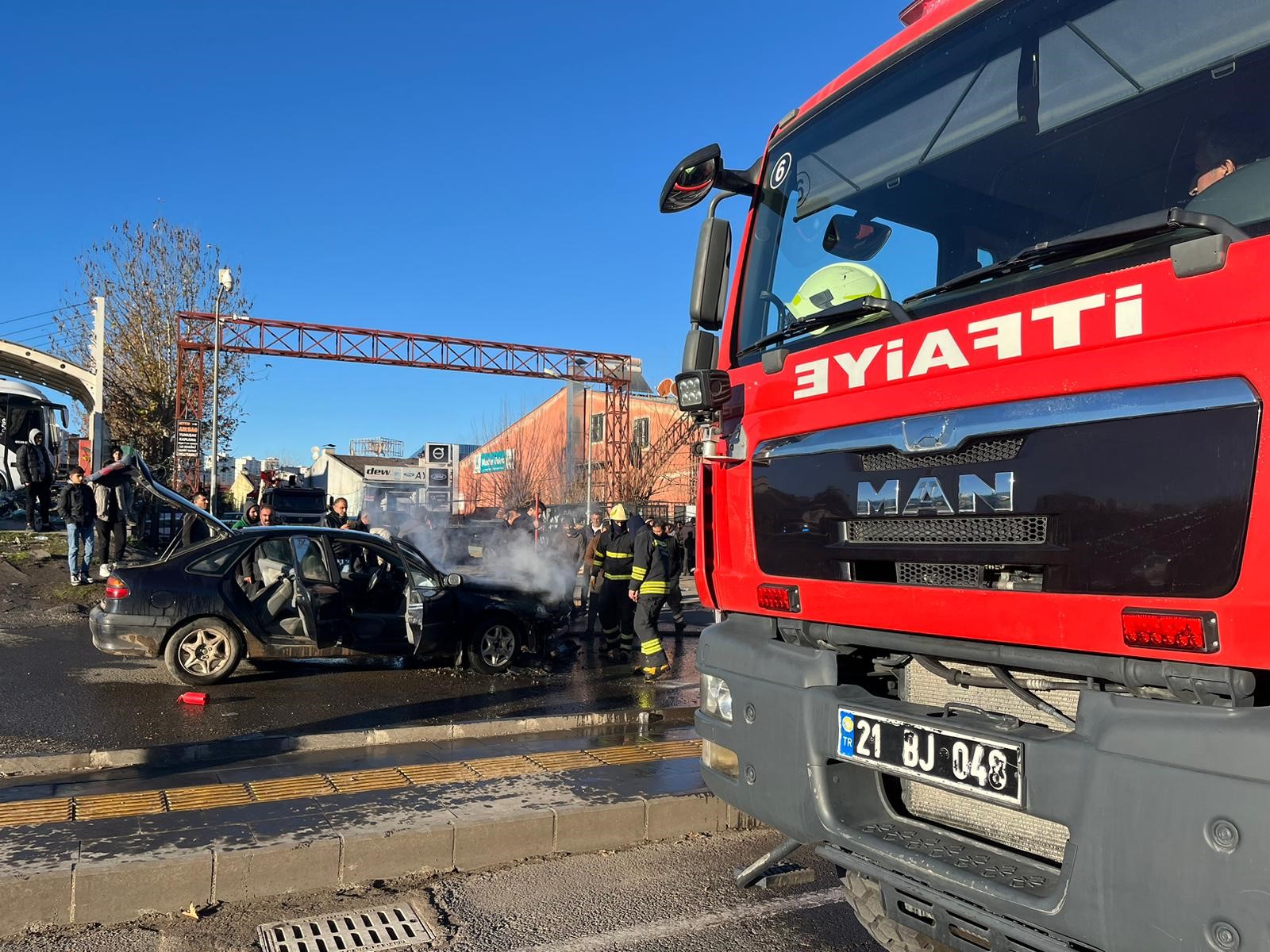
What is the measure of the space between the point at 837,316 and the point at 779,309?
18.7 inches

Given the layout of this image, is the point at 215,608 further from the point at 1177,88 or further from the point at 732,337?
the point at 1177,88

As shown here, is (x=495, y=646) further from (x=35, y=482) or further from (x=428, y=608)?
(x=35, y=482)

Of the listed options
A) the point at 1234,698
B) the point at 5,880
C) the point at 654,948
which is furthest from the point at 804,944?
the point at 5,880

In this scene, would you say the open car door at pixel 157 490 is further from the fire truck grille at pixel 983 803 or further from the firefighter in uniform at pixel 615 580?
the fire truck grille at pixel 983 803

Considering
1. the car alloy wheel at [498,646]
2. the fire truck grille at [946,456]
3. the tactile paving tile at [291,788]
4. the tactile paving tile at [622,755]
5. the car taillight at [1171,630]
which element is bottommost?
the tactile paving tile at [622,755]

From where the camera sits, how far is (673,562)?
11.8 meters

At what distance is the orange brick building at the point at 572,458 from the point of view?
130 feet

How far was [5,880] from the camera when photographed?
389cm

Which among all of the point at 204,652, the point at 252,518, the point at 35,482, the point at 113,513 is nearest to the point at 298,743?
the point at 204,652

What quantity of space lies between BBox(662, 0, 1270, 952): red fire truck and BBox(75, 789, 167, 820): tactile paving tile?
307 centimetres

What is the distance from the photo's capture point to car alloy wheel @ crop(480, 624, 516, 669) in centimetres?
1036

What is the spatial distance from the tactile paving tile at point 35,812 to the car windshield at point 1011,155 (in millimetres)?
4122

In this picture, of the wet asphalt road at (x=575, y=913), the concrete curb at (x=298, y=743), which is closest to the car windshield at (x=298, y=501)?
the concrete curb at (x=298, y=743)

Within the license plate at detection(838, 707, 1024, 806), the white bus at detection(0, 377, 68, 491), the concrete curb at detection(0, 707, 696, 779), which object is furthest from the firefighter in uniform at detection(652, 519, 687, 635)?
the white bus at detection(0, 377, 68, 491)
